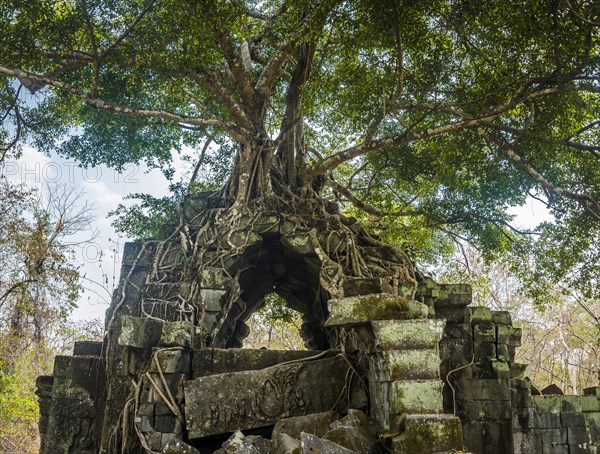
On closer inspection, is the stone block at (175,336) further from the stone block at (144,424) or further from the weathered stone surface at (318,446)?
the weathered stone surface at (318,446)

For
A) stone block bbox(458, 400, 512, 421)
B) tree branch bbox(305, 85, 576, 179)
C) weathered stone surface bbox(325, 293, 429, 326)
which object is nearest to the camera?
weathered stone surface bbox(325, 293, 429, 326)

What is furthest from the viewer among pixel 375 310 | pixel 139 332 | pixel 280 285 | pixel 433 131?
pixel 280 285

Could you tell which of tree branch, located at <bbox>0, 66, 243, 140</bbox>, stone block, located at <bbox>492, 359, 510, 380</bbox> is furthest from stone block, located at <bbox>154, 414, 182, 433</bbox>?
tree branch, located at <bbox>0, 66, 243, 140</bbox>

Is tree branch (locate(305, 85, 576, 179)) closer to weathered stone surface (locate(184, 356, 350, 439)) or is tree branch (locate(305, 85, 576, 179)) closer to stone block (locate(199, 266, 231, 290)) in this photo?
stone block (locate(199, 266, 231, 290))

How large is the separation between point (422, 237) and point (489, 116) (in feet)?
14.4

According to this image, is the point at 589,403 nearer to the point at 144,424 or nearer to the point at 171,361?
the point at 171,361

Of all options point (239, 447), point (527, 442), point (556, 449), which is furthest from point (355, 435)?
point (556, 449)

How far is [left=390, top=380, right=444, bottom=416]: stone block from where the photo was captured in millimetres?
4008

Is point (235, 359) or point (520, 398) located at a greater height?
point (235, 359)

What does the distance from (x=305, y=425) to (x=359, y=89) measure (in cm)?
496

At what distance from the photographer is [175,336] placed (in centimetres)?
512

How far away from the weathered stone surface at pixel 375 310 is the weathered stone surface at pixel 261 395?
996 mm

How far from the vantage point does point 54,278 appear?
40.8ft

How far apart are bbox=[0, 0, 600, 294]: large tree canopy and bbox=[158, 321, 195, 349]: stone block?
7.91 feet
